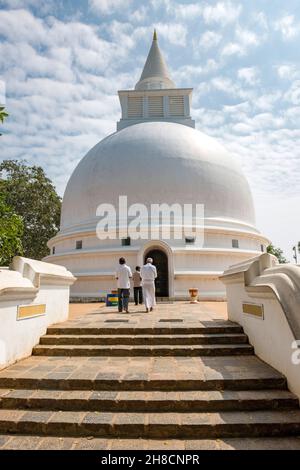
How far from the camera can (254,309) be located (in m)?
5.17

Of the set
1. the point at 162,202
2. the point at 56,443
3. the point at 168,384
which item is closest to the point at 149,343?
the point at 168,384

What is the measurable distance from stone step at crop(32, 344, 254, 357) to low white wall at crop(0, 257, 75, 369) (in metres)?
0.43

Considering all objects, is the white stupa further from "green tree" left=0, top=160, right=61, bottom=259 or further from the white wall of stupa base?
"green tree" left=0, top=160, right=61, bottom=259

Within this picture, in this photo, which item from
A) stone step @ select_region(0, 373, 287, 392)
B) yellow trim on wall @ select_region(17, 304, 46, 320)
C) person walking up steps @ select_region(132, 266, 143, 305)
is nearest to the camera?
stone step @ select_region(0, 373, 287, 392)

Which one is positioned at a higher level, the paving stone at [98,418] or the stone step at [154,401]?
the stone step at [154,401]

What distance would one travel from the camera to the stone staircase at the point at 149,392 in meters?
3.21

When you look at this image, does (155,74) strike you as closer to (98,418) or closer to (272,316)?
(272,316)

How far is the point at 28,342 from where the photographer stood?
17.0 feet

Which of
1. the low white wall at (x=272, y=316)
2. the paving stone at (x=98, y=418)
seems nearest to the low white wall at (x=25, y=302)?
the paving stone at (x=98, y=418)

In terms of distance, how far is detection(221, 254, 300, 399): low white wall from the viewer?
3723 millimetres

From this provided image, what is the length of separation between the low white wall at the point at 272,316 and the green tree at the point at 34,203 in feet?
79.4

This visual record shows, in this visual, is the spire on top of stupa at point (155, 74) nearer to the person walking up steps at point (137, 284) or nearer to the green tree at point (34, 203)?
the green tree at point (34, 203)

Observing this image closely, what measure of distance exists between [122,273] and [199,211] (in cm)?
944

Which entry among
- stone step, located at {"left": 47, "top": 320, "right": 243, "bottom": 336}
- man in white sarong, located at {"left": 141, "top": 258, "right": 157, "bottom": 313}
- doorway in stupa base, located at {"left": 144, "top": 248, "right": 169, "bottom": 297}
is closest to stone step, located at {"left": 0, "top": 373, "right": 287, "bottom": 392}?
stone step, located at {"left": 47, "top": 320, "right": 243, "bottom": 336}
